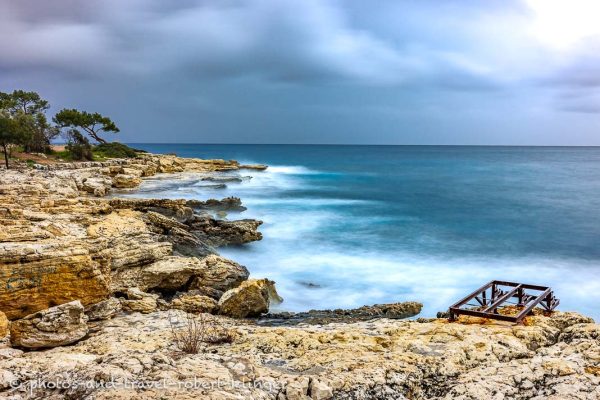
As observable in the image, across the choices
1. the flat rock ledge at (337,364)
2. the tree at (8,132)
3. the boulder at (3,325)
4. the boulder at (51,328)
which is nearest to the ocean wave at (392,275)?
the flat rock ledge at (337,364)

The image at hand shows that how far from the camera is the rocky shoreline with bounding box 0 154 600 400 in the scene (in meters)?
5.97

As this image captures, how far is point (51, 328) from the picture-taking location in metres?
8.30

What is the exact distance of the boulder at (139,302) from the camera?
443 inches

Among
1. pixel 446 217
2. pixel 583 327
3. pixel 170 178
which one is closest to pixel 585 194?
pixel 446 217

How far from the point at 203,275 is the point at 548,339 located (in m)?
10.1

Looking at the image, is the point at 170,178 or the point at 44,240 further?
the point at 170,178

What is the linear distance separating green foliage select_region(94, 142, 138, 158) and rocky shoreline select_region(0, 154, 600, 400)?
60934 millimetres

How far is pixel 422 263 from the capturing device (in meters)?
26.3

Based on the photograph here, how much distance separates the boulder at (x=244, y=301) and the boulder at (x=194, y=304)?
0.30 metres

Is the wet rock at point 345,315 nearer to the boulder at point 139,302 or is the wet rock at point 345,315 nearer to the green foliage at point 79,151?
the boulder at point 139,302

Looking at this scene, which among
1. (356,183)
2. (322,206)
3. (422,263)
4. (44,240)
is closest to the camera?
(44,240)

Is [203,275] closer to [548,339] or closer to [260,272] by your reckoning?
[260,272]

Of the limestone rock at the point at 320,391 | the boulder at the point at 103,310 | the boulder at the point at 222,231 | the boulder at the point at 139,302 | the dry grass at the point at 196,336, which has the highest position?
the limestone rock at the point at 320,391

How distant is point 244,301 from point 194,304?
140cm
